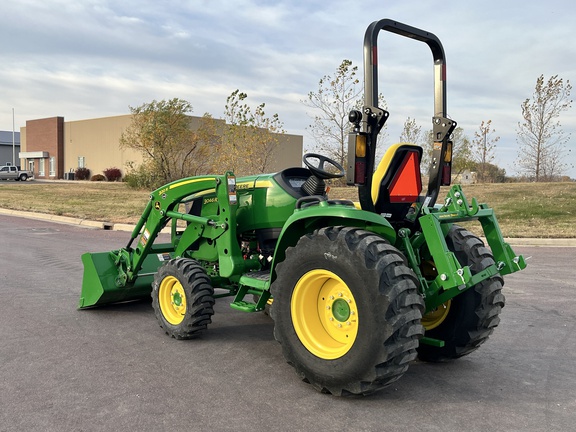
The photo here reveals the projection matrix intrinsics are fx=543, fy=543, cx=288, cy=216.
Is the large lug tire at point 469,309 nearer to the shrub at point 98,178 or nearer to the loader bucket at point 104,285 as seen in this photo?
the loader bucket at point 104,285

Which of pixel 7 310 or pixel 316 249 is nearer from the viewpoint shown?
pixel 316 249

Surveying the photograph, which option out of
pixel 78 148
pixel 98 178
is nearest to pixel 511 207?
pixel 98 178

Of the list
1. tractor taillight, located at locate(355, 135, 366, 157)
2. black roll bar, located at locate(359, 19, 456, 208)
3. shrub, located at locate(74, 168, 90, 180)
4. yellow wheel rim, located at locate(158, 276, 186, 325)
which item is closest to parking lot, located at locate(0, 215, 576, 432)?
yellow wheel rim, located at locate(158, 276, 186, 325)

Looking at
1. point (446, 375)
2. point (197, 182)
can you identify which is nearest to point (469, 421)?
point (446, 375)

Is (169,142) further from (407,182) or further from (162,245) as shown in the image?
(407,182)

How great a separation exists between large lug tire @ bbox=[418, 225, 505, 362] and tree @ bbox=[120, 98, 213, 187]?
27.0m

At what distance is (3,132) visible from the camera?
274 ft

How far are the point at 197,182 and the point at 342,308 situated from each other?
2.28 metres

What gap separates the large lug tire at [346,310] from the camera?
11.6ft

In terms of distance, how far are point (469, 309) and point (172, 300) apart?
280 centimetres

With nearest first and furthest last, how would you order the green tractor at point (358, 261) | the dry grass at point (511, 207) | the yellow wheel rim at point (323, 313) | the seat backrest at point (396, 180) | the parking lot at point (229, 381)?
the parking lot at point (229, 381) < the green tractor at point (358, 261) < the yellow wheel rim at point (323, 313) < the seat backrest at point (396, 180) < the dry grass at point (511, 207)

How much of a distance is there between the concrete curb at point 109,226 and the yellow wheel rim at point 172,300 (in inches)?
317

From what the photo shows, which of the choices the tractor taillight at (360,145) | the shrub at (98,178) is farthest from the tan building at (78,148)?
the tractor taillight at (360,145)

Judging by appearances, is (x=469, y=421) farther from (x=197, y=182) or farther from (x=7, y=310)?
(x=7, y=310)
